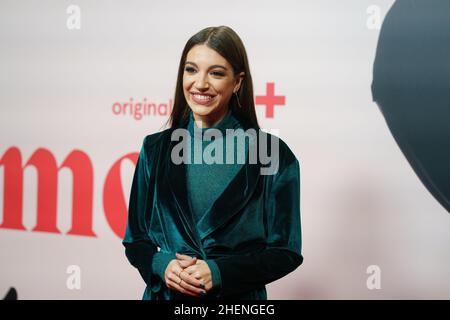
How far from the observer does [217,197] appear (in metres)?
1.17

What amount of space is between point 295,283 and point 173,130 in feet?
2.26

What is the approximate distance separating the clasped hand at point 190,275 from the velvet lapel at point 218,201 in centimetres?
6

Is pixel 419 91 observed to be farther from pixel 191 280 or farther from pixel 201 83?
pixel 191 280

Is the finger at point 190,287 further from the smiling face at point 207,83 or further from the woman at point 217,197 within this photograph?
the smiling face at point 207,83

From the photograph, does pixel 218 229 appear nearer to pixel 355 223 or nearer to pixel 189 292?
pixel 189 292

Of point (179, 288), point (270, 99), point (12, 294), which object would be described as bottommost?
point (12, 294)

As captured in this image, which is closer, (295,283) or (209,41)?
(209,41)

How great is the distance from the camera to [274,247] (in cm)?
118

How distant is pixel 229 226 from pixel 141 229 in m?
0.25

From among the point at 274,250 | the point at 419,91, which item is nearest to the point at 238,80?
the point at 274,250

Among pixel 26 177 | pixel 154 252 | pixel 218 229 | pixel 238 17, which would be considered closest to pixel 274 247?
pixel 218 229

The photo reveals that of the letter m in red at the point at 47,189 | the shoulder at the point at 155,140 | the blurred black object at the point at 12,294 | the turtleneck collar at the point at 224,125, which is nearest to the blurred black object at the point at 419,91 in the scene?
the turtleneck collar at the point at 224,125

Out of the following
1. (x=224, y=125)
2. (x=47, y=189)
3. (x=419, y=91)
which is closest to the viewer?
(x=224, y=125)

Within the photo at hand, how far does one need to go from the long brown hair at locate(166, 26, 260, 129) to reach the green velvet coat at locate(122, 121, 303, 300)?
11 cm
